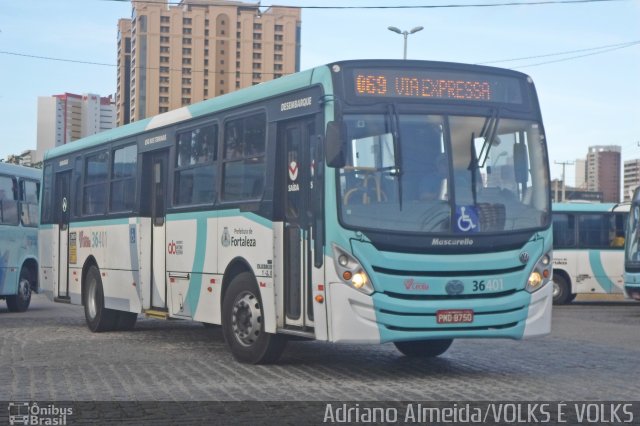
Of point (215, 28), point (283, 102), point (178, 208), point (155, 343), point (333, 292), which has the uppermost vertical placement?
point (215, 28)

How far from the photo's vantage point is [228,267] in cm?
1269

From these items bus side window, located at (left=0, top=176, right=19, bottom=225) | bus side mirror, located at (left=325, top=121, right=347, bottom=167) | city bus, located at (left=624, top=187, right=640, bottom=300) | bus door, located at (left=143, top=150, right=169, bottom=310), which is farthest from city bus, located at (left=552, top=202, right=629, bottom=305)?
bus side mirror, located at (left=325, top=121, right=347, bottom=167)

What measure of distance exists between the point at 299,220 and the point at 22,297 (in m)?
14.4

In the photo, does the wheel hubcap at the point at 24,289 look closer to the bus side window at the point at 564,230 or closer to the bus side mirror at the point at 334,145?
the bus side window at the point at 564,230

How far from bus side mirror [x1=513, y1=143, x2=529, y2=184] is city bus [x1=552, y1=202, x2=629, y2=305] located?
19690 millimetres

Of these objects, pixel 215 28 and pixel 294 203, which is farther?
pixel 215 28

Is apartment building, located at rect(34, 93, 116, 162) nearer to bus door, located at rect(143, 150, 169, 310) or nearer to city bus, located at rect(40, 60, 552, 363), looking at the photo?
bus door, located at rect(143, 150, 169, 310)

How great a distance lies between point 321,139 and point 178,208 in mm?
3930

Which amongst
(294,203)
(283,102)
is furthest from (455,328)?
(283,102)

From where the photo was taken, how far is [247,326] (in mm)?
12133

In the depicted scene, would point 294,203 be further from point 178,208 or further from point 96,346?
point 96,346

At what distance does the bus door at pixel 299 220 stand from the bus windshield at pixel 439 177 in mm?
496

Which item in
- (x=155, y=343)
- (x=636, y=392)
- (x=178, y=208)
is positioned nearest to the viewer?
(x=636, y=392)

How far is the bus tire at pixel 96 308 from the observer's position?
1703 cm
